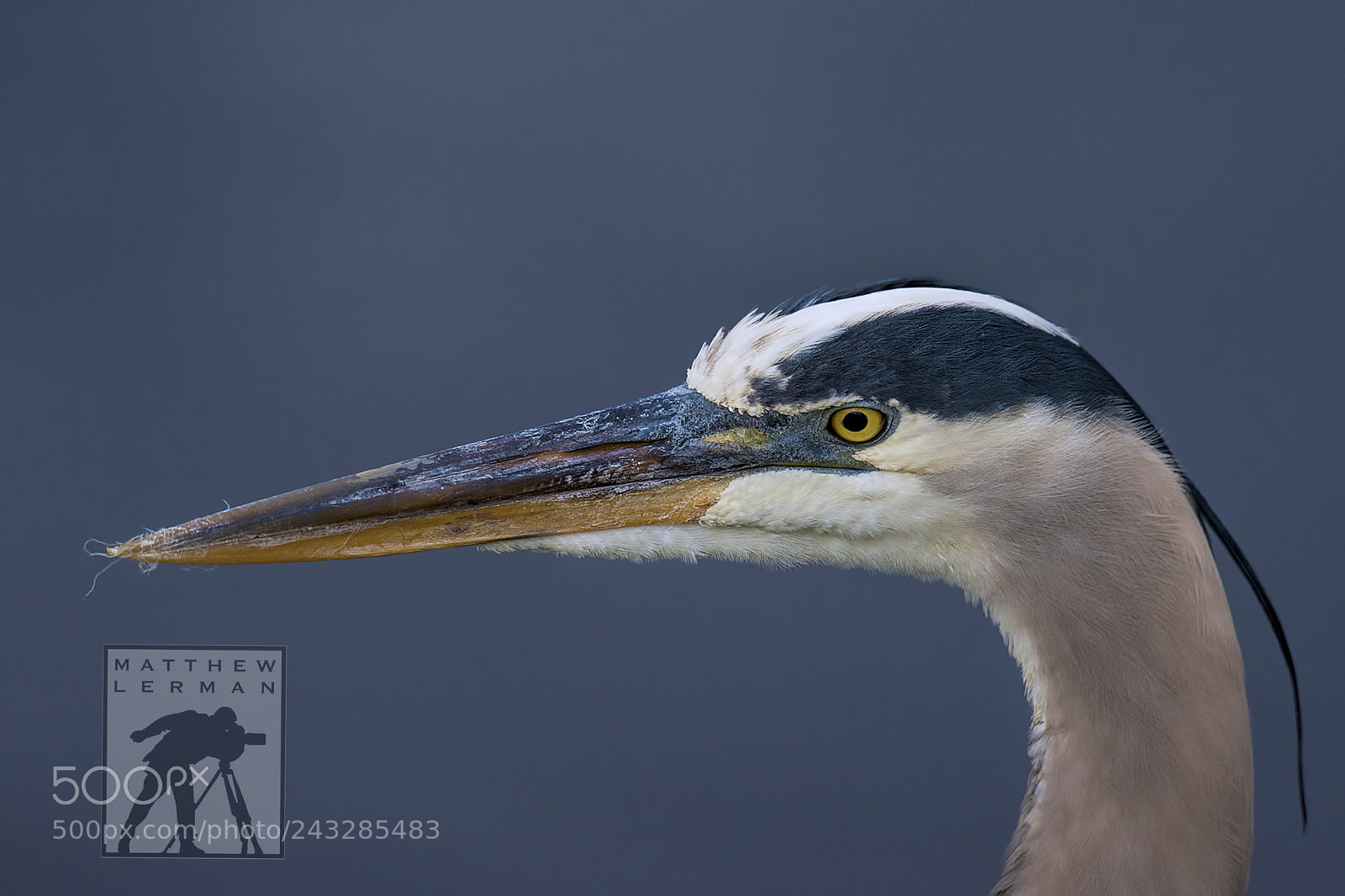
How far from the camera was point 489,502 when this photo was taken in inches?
52.0

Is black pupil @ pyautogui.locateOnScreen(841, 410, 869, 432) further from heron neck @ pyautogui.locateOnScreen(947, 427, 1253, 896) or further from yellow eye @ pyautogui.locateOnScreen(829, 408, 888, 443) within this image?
heron neck @ pyautogui.locateOnScreen(947, 427, 1253, 896)

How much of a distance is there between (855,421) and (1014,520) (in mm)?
202

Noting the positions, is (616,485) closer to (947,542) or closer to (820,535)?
(820,535)

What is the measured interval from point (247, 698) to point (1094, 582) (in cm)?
156

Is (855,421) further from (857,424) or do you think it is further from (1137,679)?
(1137,679)

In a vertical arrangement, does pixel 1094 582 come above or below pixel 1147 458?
below

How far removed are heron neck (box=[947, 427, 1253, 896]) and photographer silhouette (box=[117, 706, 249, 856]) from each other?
1.51 m

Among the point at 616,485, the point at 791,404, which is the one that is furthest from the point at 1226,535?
the point at 616,485

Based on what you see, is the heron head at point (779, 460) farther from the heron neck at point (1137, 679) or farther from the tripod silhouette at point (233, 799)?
the tripod silhouette at point (233, 799)

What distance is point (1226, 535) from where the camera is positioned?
1290 millimetres

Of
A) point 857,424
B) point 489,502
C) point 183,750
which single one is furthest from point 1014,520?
point 183,750

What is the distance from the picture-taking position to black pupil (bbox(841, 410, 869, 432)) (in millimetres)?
1234

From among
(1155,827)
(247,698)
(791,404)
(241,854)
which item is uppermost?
(791,404)

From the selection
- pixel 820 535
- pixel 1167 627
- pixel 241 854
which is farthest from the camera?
pixel 241 854
